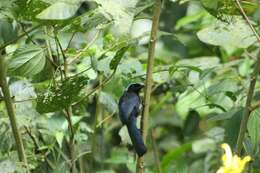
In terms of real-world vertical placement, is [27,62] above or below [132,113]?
above

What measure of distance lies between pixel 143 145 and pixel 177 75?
3.10ft

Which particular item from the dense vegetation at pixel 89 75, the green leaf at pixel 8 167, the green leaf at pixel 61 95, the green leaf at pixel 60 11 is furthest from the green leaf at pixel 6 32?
the green leaf at pixel 60 11

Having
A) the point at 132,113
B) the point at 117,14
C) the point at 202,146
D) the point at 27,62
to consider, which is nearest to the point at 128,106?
the point at 132,113

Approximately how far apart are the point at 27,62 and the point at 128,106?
26 cm

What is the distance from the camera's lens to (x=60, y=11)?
3.89 feet

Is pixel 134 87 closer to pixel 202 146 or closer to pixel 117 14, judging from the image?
pixel 117 14

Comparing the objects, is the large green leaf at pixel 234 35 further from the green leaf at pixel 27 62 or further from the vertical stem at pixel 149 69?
the green leaf at pixel 27 62

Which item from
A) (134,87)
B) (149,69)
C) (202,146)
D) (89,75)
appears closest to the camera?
(149,69)

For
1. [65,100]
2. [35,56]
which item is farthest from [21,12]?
[65,100]

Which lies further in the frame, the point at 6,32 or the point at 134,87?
the point at 134,87

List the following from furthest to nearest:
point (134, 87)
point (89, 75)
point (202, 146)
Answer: point (202, 146) < point (89, 75) < point (134, 87)

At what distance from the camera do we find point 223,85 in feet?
6.46

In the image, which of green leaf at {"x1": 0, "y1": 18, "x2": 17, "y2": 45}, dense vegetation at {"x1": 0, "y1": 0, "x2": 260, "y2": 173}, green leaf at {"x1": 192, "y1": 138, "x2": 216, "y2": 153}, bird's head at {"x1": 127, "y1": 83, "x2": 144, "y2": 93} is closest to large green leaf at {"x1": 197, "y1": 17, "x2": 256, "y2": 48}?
dense vegetation at {"x1": 0, "y1": 0, "x2": 260, "y2": 173}

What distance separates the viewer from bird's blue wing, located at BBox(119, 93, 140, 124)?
160 cm
